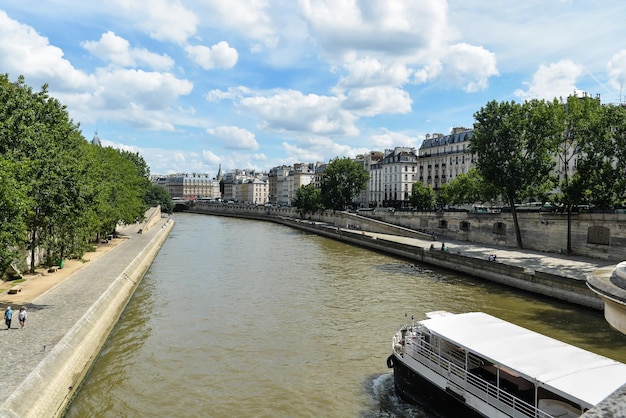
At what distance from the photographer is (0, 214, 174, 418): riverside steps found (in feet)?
39.1

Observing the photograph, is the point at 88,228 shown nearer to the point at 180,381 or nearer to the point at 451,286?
the point at 180,381

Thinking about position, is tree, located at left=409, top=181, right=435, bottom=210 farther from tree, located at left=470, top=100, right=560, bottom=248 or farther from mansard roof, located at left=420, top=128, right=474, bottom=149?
tree, located at left=470, top=100, right=560, bottom=248

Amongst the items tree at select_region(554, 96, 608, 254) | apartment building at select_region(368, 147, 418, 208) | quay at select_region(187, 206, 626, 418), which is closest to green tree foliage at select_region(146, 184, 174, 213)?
apartment building at select_region(368, 147, 418, 208)

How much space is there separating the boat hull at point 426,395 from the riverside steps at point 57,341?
31.6ft

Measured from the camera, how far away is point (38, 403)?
39.1ft

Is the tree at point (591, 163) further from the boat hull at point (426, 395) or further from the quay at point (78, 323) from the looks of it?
the boat hull at point (426, 395)

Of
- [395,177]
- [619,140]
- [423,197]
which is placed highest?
[395,177]

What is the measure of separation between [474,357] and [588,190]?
29.0 m

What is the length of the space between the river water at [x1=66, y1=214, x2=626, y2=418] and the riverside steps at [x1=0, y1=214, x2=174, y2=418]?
25.9 inches

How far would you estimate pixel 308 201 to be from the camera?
306ft

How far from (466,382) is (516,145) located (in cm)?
3321

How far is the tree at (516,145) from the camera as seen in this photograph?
40.8 m

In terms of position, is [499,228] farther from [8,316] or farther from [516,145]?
[8,316]

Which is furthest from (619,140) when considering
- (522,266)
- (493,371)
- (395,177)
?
(395,177)
